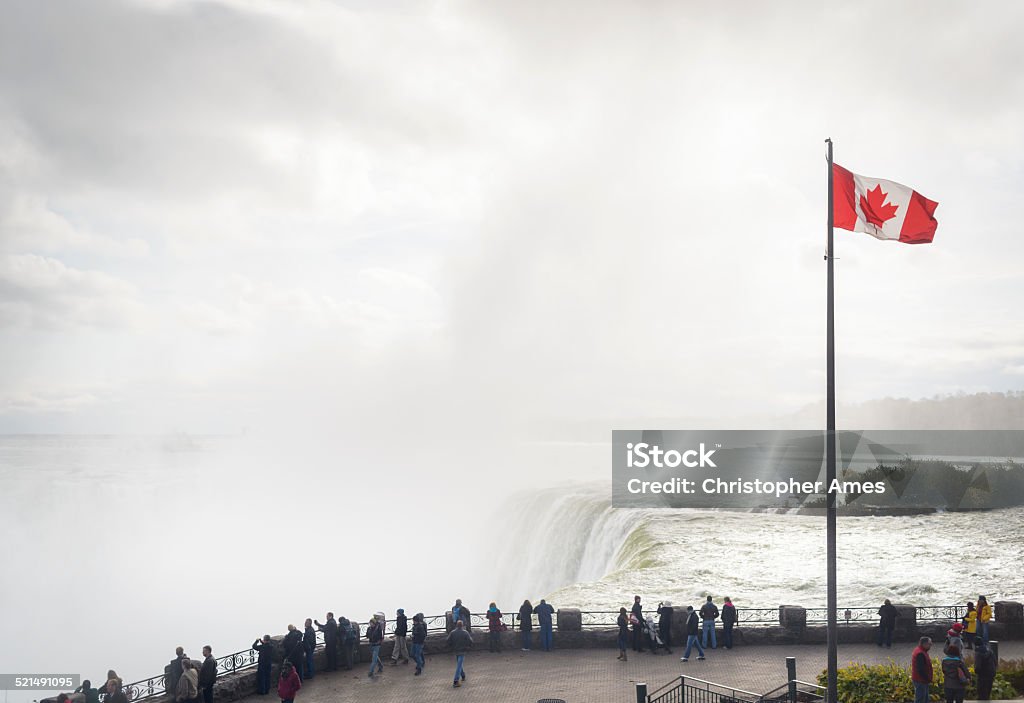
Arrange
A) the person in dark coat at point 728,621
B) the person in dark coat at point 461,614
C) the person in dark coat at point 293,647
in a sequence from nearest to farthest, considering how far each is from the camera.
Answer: the person in dark coat at point 293,647 < the person in dark coat at point 461,614 < the person in dark coat at point 728,621

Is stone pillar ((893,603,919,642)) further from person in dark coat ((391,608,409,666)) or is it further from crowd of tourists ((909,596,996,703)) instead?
person in dark coat ((391,608,409,666))

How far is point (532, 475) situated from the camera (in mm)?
116938

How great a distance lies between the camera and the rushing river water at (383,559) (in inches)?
1242

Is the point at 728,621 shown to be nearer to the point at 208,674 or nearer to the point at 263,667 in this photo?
the point at 263,667

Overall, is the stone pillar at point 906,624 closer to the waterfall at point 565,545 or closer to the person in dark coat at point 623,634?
the person in dark coat at point 623,634

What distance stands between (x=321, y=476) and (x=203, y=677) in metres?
101

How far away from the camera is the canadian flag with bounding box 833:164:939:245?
1268cm

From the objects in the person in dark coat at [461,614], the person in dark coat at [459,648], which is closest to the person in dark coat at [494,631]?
the person in dark coat at [461,614]

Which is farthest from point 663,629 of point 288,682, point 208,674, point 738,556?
point 738,556

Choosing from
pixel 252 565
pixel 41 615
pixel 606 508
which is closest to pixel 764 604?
pixel 606 508

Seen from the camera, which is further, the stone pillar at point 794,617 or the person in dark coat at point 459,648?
the stone pillar at point 794,617

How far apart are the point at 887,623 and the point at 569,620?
7.63 m

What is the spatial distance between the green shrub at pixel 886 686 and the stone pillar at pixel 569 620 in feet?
21.1

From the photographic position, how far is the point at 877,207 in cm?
1280
